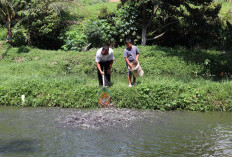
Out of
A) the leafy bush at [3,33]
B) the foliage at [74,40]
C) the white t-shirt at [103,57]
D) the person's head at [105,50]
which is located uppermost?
the leafy bush at [3,33]

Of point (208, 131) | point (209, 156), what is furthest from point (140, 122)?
point (209, 156)

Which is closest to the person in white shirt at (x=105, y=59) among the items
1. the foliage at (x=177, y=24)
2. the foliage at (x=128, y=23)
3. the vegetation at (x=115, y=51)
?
the vegetation at (x=115, y=51)

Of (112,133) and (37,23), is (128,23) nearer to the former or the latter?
(37,23)

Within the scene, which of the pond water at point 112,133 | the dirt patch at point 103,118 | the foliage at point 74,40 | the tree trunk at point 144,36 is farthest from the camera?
the foliage at point 74,40

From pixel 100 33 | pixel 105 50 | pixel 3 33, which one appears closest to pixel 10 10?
pixel 3 33

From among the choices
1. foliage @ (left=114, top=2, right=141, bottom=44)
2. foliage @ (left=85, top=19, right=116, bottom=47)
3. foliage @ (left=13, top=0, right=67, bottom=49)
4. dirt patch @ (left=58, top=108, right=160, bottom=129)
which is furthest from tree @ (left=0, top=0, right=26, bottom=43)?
dirt patch @ (left=58, top=108, right=160, bottom=129)

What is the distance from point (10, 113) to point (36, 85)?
54.9 inches

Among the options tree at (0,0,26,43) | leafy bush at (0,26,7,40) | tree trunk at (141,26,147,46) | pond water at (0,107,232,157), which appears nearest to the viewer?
pond water at (0,107,232,157)

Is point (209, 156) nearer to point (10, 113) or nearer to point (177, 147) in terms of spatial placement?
point (177, 147)

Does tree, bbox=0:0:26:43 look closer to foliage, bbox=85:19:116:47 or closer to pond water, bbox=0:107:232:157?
foliage, bbox=85:19:116:47

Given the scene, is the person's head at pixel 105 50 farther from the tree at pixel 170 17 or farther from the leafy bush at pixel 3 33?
the leafy bush at pixel 3 33

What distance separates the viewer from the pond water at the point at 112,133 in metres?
5.36

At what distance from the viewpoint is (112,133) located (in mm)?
6316

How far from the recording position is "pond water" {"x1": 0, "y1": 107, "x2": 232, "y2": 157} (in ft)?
17.6
